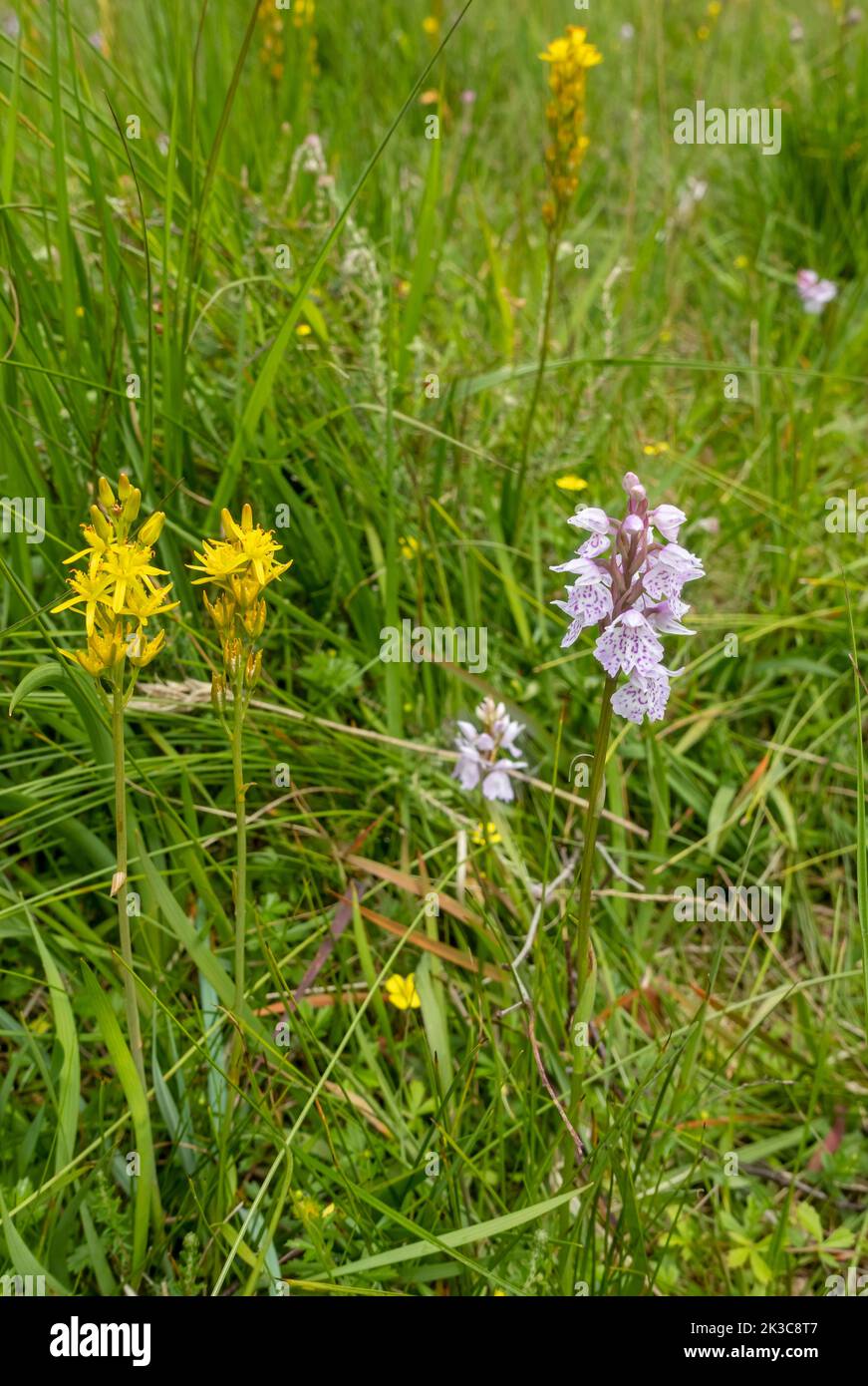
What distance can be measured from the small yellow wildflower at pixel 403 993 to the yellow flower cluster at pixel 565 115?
5.44 ft

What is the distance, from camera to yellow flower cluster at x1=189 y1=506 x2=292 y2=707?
121cm

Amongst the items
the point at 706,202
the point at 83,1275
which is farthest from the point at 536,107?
the point at 83,1275

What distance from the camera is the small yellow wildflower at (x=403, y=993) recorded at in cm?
179

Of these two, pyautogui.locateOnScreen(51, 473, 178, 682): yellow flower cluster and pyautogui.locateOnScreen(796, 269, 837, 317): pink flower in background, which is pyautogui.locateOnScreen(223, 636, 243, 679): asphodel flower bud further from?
pyautogui.locateOnScreen(796, 269, 837, 317): pink flower in background

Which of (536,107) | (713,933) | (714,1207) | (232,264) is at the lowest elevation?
(714,1207)

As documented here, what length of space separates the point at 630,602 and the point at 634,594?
0.01 m

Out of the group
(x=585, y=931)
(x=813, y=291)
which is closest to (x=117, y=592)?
(x=585, y=931)

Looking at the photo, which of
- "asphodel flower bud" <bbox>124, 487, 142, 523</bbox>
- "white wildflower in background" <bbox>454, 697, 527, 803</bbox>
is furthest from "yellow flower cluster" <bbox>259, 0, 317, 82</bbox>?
"asphodel flower bud" <bbox>124, 487, 142, 523</bbox>

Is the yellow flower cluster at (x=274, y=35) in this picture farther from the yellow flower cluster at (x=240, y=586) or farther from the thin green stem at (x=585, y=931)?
the thin green stem at (x=585, y=931)

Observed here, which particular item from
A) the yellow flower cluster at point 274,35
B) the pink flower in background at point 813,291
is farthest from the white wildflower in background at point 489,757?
the yellow flower cluster at point 274,35

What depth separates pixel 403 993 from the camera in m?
1.82

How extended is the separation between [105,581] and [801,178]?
375cm

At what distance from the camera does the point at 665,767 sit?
7.68 feet

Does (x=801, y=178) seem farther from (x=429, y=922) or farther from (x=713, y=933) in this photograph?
(x=429, y=922)
